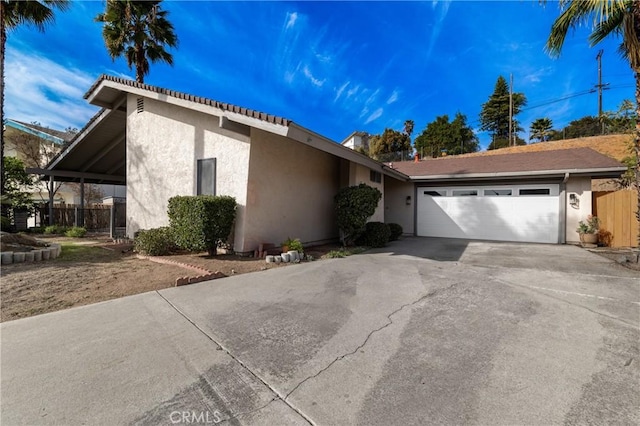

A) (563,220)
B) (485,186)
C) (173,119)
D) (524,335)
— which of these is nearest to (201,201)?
(173,119)

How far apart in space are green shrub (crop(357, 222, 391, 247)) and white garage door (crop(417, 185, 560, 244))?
448 cm

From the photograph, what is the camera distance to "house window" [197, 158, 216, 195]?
775 centimetres

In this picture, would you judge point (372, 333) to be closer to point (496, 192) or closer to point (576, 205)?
point (496, 192)

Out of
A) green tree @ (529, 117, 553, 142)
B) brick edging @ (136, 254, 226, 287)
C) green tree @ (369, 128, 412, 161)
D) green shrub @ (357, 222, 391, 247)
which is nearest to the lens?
brick edging @ (136, 254, 226, 287)

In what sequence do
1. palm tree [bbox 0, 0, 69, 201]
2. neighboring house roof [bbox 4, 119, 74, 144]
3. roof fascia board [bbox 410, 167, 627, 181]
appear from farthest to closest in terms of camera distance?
neighboring house roof [bbox 4, 119, 74, 144] → palm tree [bbox 0, 0, 69, 201] → roof fascia board [bbox 410, 167, 627, 181]

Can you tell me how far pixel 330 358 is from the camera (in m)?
2.53

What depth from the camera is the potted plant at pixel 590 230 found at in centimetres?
995

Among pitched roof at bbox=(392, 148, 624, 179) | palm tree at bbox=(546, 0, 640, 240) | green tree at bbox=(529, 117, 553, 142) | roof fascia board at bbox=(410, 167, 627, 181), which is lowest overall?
roof fascia board at bbox=(410, 167, 627, 181)

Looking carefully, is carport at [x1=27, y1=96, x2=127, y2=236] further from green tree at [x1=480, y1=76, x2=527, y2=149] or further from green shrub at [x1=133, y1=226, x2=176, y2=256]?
green tree at [x1=480, y1=76, x2=527, y2=149]

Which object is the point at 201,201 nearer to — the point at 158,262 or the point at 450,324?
the point at 158,262

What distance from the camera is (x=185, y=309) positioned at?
367 centimetres

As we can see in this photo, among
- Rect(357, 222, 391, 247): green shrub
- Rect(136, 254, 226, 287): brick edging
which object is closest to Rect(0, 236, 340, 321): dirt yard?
Rect(136, 254, 226, 287): brick edging

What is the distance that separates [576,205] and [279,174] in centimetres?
1166

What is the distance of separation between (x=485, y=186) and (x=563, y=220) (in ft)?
10.1
